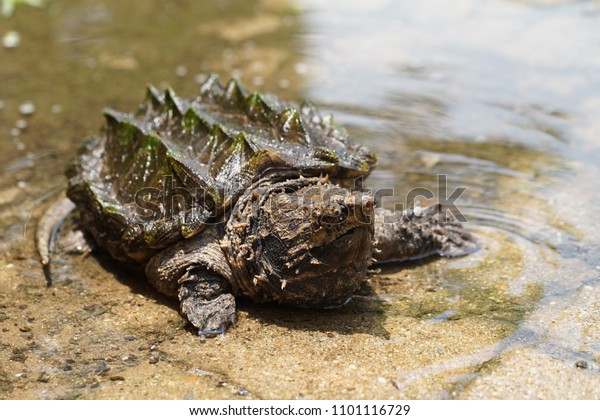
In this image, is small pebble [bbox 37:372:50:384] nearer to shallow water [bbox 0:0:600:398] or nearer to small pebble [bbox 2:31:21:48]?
shallow water [bbox 0:0:600:398]

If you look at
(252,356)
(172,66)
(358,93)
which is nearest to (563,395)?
(252,356)

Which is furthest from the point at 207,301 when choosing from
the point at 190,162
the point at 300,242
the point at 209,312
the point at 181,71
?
the point at 181,71

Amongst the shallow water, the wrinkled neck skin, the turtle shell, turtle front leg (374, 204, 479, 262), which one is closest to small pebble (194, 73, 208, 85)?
the shallow water

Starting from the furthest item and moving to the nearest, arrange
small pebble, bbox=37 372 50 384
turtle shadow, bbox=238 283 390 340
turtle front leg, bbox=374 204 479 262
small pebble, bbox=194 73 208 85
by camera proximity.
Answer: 1. small pebble, bbox=194 73 208 85
2. turtle front leg, bbox=374 204 479 262
3. turtle shadow, bbox=238 283 390 340
4. small pebble, bbox=37 372 50 384

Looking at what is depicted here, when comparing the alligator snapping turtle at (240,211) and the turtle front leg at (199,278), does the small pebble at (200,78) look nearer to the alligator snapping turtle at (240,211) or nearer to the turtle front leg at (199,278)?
the alligator snapping turtle at (240,211)

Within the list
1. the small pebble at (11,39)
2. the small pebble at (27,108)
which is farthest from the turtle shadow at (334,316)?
the small pebble at (11,39)
